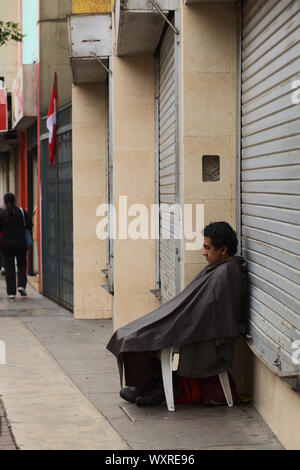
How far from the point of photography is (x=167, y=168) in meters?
9.12

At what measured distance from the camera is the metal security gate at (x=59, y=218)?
13.1 m

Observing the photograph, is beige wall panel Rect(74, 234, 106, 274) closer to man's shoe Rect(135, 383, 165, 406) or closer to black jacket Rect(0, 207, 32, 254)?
black jacket Rect(0, 207, 32, 254)

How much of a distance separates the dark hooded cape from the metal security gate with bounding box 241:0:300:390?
0.52ft

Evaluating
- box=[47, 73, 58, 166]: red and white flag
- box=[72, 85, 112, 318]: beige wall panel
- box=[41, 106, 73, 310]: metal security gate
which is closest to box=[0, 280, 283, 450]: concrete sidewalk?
box=[72, 85, 112, 318]: beige wall panel

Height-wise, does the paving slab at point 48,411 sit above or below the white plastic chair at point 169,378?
below

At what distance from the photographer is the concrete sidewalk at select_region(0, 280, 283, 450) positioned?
573cm

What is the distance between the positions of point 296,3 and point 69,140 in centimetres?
794

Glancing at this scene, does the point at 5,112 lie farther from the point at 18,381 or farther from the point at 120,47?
the point at 18,381

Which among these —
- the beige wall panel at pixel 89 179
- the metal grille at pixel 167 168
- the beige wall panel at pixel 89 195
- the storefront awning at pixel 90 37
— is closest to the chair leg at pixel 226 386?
the metal grille at pixel 167 168

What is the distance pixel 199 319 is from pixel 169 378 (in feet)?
1.75

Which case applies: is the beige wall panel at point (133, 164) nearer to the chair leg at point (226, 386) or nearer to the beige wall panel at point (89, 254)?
the beige wall panel at point (89, 254)

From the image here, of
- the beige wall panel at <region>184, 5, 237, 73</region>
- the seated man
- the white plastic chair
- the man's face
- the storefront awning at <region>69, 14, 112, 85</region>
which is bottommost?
the white plastic chair

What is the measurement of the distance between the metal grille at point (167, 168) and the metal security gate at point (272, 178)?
1.67 meters

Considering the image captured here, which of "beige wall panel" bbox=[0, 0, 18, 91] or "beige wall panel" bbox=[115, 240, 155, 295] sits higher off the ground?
"beige wall panel" bbox=[0, 0, 18, 91]
